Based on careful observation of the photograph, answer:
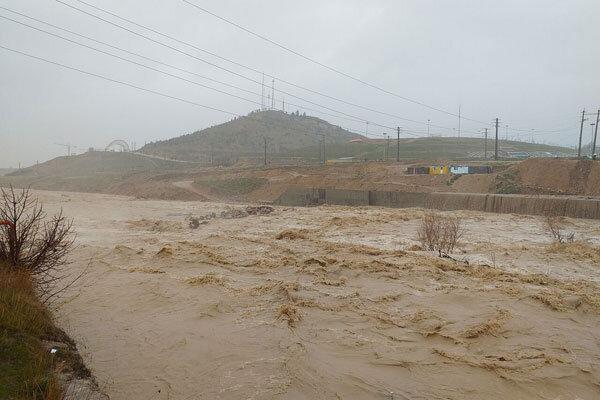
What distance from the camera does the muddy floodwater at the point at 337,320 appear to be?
6.38 metres

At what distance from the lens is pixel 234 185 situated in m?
46.1

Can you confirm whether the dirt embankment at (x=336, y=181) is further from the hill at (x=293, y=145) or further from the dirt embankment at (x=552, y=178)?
the hill at (x=293, y=145)

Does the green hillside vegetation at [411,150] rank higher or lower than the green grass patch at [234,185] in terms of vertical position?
higher

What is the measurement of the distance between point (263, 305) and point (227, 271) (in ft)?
12.2

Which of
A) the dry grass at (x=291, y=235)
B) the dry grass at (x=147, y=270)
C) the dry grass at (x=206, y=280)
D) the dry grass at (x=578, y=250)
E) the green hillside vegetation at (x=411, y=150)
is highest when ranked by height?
the green hillside vegetation at (x=411, y=150)

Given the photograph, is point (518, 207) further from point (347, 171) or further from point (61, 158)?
point (61, 158)

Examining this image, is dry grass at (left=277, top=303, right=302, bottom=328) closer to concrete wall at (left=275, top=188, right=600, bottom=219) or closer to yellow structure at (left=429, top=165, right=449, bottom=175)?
concrete wall at (left=275, top=188, right=600, bottom=219)

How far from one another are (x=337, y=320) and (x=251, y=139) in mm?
108666

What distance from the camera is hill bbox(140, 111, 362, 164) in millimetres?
99675

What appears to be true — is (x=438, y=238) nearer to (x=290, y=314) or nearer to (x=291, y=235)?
(x=291, y=235)

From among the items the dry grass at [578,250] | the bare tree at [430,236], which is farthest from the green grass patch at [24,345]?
the dry grass at [578,250]

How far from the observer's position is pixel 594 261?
14.5m

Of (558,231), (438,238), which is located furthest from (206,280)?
(558,231)

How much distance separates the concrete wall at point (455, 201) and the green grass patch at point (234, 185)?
6.54 m
